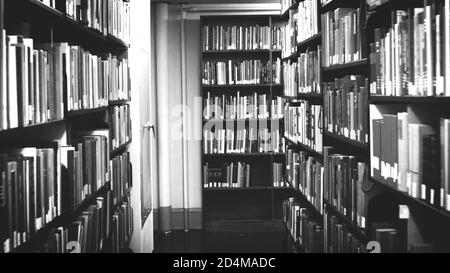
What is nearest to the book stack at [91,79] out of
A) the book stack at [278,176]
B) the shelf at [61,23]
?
the shelf at [61,23]

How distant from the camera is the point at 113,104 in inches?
168

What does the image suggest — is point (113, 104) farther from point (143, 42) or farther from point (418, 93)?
point (418, 93)

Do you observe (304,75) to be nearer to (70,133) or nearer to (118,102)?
(118,102)

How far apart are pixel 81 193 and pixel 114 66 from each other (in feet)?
4.50

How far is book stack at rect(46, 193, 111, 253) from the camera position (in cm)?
249

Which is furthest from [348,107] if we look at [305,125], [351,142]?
[305,125]

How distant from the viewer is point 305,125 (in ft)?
14.3

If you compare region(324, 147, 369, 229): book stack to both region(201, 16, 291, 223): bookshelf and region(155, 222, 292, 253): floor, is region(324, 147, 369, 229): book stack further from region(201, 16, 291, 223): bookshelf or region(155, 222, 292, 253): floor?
region(201, 16, 291, 223): bookshelf

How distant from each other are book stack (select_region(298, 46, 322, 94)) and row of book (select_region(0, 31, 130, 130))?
4.29 feet

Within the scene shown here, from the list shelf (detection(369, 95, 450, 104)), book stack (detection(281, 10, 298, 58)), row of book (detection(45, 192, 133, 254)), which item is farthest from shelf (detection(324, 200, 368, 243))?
book stack (detection(281, 10, 298, 58))

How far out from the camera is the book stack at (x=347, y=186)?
2.83m

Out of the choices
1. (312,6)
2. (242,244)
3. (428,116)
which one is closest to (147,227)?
(242,244)

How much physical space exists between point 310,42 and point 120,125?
145 centimetres

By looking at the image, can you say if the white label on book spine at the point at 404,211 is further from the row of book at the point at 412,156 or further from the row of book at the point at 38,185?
the row of book at the point at 38,185
